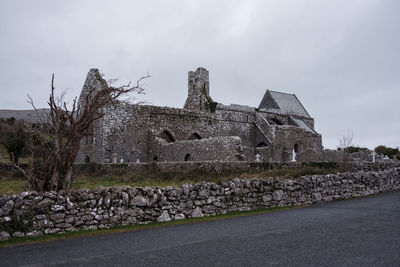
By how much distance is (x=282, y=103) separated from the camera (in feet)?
145

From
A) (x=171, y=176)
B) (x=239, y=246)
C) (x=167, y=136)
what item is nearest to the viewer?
(x=239, y=246)

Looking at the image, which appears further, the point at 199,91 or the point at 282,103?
the point at 282,103

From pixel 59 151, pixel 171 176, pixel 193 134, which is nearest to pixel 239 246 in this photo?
pixel 59 151

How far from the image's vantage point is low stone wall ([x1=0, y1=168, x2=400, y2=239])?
7.94 metres

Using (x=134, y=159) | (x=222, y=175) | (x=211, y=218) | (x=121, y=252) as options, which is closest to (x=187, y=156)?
(x=134, y=159)

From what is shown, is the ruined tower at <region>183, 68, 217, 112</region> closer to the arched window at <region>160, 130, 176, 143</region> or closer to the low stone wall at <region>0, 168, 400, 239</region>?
the arched window at <region>160, 130, 176, 143</region>

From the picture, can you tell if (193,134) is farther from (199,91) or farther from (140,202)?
(140,202)

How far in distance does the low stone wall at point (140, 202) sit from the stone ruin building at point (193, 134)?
22.2ft

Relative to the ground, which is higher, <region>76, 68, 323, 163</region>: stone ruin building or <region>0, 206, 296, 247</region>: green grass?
<region>76, 68, 323, 163</region>: stone ruin building

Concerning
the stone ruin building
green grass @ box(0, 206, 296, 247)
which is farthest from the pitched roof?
green grass @ box(0, 206, 296, 247)

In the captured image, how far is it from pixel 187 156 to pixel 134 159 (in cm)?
505

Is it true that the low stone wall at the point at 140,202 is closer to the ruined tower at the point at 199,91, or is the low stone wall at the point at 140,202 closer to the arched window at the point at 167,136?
the arched window at the point at 167,136

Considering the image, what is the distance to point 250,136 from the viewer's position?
33.8m

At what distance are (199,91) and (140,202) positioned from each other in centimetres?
2493
